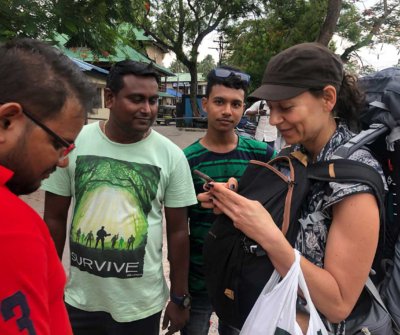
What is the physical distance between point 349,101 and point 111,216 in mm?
1186

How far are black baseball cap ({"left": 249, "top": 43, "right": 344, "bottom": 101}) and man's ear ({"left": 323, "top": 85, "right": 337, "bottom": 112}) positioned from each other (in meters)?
0.02

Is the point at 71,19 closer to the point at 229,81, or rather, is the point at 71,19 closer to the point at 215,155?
the point at 229,81

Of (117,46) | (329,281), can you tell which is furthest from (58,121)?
(117,46)

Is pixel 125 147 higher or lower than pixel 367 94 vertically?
lower

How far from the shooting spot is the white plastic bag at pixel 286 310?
1256 mm

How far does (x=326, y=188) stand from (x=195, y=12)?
64.9 feet

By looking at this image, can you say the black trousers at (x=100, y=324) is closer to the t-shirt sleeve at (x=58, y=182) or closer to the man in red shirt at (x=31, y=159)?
the t-shirt sleeve at (x=58, y=182)

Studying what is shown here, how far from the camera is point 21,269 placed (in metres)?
0.80

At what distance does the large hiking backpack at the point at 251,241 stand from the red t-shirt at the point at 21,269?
2.44ft

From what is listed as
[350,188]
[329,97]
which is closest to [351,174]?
[350,188]

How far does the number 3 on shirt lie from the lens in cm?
77

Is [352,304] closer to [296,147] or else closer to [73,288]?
[296,147]

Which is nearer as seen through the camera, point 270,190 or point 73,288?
point 270,190

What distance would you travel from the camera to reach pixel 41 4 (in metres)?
2.52
